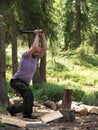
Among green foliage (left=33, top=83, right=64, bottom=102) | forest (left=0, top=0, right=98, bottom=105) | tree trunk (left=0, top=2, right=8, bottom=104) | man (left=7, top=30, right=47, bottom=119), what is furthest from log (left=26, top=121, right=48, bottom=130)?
green foliage (left=33, top=83, right=64, bottom=102)

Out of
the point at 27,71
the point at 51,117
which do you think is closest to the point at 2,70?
the point at 27,71

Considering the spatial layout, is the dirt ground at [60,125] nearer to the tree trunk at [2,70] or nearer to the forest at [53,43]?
the forest at [53,43]

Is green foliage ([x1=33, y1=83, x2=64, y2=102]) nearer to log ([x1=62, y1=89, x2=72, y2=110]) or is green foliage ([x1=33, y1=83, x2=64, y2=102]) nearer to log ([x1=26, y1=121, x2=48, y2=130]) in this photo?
log ([x1=62, y1=89, x2=72, y2=110])

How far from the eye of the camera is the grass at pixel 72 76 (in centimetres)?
1631

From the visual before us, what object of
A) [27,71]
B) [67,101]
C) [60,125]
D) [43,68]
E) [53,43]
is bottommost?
[43,68]

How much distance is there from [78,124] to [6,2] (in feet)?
12.8

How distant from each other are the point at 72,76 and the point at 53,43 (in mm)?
7413

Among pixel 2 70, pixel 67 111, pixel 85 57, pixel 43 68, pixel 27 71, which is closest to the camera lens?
pixel 27 71

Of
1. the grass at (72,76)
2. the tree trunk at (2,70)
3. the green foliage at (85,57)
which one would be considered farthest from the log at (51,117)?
the green foliage at (85,57)

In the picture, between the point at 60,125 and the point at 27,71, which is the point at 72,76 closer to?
the point at 27,71

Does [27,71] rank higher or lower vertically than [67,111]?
higher

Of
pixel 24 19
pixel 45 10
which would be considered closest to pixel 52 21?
pixel 45 10

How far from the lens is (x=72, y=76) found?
29141 millimetres

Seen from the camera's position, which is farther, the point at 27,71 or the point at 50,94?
the point at 50,94
